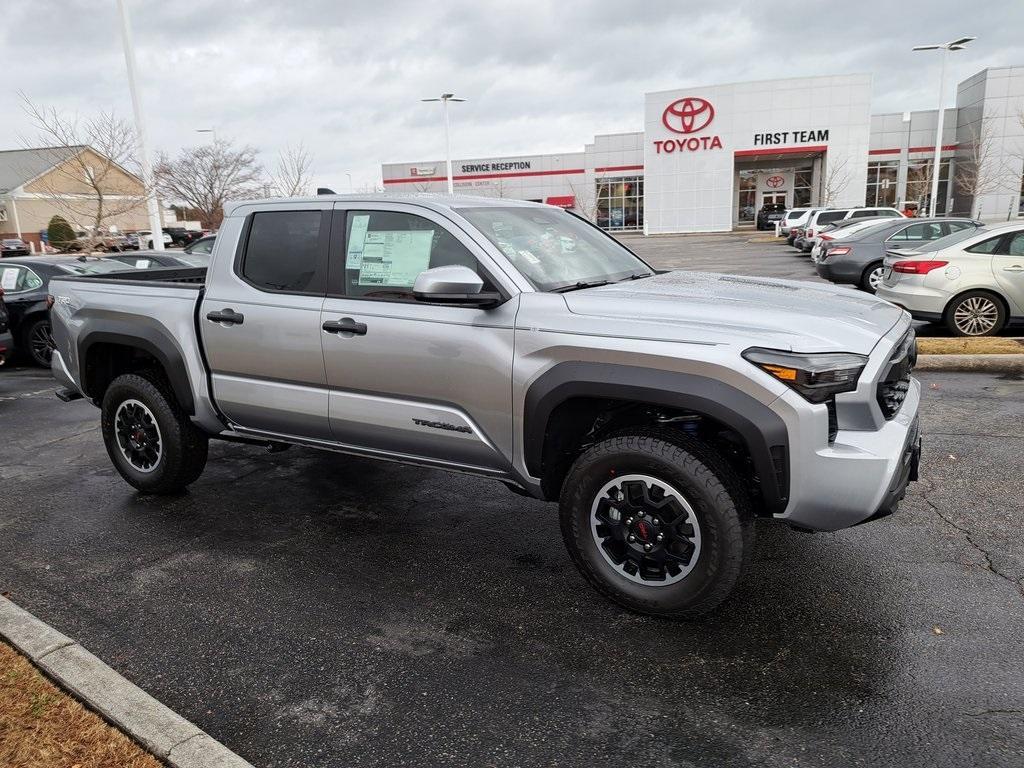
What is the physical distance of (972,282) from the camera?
9.19 metres

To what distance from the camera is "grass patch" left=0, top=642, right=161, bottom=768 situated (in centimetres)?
245

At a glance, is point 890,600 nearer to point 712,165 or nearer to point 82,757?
point 82,757

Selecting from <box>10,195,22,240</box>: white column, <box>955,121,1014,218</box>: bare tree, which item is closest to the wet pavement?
<box>955,121,1014,218</box>: bare tree

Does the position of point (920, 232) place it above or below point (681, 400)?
above

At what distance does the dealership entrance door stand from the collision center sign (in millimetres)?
5573

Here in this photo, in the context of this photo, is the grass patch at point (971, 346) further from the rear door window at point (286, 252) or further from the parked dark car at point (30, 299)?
the parked dark car at point (30, 299)

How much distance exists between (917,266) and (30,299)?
1170 centimetres

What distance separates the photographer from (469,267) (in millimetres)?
3658

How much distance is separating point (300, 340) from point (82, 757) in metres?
2.22

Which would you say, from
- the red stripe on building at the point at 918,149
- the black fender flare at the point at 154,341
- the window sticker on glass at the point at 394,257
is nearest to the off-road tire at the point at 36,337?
the black fender flare at the point at 154,341

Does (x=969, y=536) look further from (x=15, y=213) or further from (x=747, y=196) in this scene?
(x=15, y=213)

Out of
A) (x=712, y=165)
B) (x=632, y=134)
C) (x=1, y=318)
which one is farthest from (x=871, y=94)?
(x=1, y=318)

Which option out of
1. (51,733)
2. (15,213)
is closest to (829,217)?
(51,733)

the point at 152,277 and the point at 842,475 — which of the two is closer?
the point at 842,475
